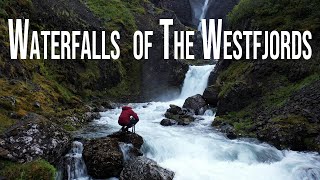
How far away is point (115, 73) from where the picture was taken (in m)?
47.8

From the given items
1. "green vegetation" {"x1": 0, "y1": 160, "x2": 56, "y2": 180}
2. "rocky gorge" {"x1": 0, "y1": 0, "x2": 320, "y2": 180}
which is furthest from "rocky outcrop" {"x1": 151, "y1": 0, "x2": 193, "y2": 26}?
"green vegetation" {"x1": 0, "y1": 160, "x2": 56, "y2": 180}

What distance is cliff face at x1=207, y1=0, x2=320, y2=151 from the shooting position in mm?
21844

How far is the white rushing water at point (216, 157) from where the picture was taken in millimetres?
17719

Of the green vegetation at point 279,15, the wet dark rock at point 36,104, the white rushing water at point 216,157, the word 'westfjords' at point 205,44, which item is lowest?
the white rushing water at point 216,157

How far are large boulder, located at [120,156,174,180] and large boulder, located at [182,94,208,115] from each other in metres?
16.2

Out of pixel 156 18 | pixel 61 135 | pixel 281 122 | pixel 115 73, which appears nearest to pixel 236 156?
pixel 281 122

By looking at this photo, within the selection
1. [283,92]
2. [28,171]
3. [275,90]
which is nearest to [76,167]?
[28,171]

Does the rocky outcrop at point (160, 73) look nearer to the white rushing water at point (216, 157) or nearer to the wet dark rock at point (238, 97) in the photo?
the wet dark rock at point (238, 97)

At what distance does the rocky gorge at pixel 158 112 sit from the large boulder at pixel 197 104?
17 cm

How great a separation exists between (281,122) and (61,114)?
14.9 meters

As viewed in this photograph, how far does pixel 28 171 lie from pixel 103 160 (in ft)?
11.6

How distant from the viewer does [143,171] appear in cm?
1584

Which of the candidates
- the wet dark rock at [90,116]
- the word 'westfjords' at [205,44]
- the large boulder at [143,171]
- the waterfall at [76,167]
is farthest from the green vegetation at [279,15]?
the waterfall at [76,167]

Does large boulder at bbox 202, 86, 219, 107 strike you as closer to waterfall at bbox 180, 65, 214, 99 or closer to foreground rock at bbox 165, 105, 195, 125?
foreground rock at bbox 165, 105, 195, 125
